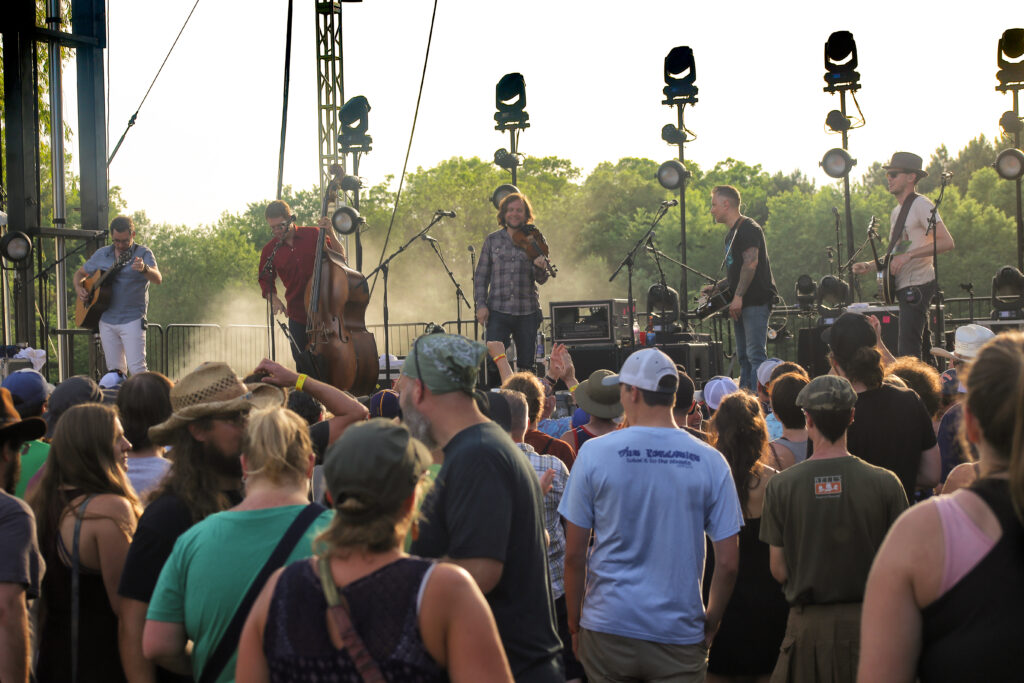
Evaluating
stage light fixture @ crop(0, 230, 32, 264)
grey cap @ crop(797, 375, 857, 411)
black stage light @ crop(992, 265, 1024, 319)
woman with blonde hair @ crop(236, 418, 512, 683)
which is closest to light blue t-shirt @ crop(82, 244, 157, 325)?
stage light fixture @ crop(0, 230, 32, 264)

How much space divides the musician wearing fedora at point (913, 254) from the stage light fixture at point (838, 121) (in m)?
5.70

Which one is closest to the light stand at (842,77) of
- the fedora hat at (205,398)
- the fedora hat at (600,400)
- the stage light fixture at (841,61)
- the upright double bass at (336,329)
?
the stage light fixture at (841,61)

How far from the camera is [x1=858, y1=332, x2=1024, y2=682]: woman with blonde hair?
6.08ft

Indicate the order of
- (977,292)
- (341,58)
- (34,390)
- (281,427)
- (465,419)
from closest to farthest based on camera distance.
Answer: (281,427), (465,419), (34,390), (341,58), (977,292)

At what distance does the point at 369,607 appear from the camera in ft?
6.47

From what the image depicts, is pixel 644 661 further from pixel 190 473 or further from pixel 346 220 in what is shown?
pixel 346 220

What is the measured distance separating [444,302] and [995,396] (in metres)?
48.5

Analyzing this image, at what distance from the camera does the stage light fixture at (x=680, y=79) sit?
13492 mm

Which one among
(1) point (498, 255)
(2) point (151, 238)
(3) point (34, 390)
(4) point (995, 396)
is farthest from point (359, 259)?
(2) point (151, 238)

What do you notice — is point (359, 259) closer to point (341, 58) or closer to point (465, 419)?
point (341, 58)

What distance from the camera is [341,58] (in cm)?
1788

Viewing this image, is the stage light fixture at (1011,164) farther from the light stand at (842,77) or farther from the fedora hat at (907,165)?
the fedora hat at (907,165)

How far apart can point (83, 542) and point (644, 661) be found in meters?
1.83

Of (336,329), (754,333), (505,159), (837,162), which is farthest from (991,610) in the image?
(837,162)
